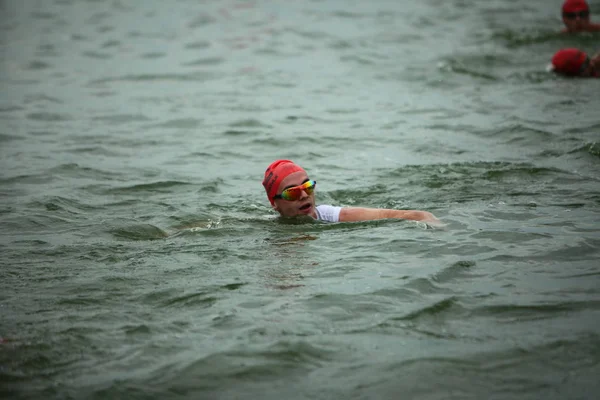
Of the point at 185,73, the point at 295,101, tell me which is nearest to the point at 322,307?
the point at 295,101

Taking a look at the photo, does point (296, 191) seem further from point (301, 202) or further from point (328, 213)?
point (328, 213)

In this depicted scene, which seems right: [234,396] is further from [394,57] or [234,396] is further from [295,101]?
[394,57]

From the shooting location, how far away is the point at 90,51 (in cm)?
2117

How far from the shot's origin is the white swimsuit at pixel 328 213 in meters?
8.54

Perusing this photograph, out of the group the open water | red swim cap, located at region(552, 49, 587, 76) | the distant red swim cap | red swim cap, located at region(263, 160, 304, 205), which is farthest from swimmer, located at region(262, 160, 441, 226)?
the distant red swim cap

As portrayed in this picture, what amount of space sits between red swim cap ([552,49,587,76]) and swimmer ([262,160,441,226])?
26.7 ft

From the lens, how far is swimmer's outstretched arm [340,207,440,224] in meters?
8.09

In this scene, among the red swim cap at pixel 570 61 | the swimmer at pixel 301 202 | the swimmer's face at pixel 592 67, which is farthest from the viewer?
the red swim cap at pixel 570 61

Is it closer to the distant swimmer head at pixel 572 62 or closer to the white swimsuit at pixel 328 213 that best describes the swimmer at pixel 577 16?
the distant swimmer head at pixel 572 62

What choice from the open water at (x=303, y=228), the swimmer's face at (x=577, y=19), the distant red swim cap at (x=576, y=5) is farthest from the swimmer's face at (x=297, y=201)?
the swimmer's face at (x=577, y=19)

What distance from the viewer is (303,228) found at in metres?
8.35

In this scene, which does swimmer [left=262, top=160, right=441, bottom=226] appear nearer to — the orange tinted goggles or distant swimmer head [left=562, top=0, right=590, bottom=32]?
the orange tinted goggles

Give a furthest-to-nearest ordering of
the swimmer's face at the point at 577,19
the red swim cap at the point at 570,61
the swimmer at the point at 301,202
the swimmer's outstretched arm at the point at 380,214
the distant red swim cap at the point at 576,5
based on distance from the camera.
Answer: the swimmer's face at the point at 577,19 < the distant red swim cap at the point at 576,5 < the red swim cap at the point at 570,61 < the swimmer at the point at 301,202 < the swimmer's outstretched arm at the point at 380,214

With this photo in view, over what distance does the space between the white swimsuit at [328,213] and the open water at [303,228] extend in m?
0.16
